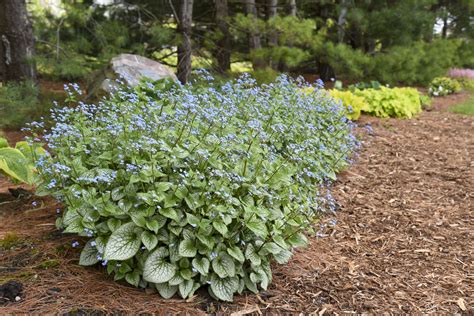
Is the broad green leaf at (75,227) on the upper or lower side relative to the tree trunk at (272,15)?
lower

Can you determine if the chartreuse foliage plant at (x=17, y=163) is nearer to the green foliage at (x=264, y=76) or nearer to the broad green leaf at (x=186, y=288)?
the broad green leaf at (x=186, y=288)

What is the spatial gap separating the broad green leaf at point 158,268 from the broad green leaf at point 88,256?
324 millimetres

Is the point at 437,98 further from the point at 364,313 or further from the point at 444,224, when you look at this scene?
the point at 364,313

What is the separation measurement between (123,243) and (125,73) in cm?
313

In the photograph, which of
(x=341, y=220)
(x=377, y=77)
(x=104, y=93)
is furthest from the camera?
(x=377, y=77)

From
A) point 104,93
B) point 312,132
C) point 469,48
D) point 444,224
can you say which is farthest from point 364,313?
point 469,48

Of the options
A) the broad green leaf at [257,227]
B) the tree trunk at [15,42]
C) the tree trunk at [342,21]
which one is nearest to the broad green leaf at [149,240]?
the broad green leaf at [257,227]

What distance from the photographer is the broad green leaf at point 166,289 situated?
2135 mm

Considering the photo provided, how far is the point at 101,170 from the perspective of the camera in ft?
7.64

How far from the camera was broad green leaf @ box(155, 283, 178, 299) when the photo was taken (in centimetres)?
213

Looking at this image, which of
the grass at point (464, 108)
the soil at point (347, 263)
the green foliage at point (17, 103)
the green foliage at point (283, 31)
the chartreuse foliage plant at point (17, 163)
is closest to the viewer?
the soil at point (347, 263)

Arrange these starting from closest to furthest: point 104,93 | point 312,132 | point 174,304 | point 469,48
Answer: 1. point 174,304
2. point 312,132
3. point 104,93
4. point 469,48

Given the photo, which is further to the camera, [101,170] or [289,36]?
[289,36]

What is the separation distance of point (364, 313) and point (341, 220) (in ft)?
3.50
